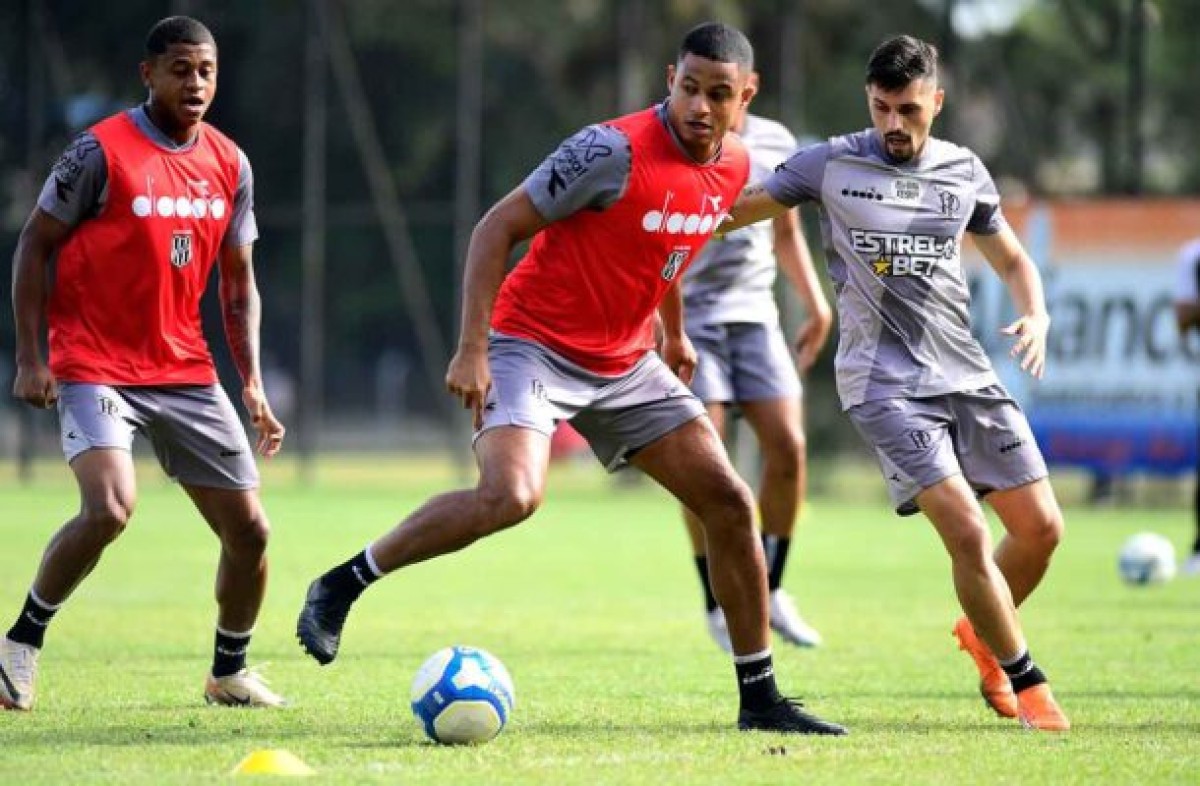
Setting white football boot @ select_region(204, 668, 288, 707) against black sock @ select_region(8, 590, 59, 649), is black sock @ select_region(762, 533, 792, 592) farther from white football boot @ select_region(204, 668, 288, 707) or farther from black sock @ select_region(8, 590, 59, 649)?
black sock @ select_region(8, 590, 59, 649)

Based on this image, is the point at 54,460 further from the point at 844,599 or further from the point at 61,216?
the point at 61,216

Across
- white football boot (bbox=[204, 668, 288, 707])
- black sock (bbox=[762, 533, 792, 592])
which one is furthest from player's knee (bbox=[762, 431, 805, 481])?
white football boot (bbox=[204, 668, 288, 707])

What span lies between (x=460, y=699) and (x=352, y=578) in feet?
1.95

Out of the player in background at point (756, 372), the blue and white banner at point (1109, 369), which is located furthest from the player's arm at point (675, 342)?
the blue and white banner at point (1109, 369)

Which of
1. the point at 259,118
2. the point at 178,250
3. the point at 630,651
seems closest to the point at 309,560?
the point at 630,651

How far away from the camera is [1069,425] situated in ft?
73.0

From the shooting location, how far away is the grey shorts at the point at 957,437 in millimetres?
7605

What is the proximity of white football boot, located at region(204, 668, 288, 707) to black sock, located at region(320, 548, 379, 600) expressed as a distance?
1038 mm

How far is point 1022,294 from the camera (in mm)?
7805

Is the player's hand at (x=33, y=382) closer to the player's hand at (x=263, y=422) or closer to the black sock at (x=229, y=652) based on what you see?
the player's hand at (x=263, y=422)

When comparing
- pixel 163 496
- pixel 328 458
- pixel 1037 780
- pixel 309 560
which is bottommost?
pixel 328 458

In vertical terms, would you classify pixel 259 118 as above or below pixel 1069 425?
above

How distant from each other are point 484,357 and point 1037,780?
2.18 metres

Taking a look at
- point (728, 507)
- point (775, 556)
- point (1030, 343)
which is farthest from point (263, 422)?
point (775, 556)
